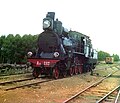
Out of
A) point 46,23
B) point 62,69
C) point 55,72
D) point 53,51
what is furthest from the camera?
point 62,69

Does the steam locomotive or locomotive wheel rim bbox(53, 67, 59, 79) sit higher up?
the steam locomotive

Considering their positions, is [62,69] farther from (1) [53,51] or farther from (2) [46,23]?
(2) [46,23]

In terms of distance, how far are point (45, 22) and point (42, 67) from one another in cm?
301

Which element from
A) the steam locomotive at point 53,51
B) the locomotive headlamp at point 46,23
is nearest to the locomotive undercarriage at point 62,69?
the steam locomotive at point 53,51

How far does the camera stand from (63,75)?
23.7 meters

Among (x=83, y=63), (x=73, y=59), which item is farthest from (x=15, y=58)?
(x=73, y=59)

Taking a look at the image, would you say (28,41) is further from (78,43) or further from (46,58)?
(46,58)

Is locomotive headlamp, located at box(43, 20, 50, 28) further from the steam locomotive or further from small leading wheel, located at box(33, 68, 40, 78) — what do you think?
small leading wheel, located at box(33, 68, 40, 78)

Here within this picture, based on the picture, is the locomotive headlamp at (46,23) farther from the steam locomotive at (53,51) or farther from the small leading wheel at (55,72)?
the small leading wheel at (55,72)

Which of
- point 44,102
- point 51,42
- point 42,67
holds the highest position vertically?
point 51,42

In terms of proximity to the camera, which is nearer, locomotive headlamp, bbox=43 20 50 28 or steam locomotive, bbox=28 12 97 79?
steam locomotive, bbox=28 12 97 79

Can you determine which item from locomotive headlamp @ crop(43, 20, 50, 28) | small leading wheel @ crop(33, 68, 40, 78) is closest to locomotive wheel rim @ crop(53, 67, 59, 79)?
small leading wheel @ crop(33, 68, 40, 78)

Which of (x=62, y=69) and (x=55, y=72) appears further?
(x=62, y=69)

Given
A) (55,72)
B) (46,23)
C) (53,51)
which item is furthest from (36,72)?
(46,23)
